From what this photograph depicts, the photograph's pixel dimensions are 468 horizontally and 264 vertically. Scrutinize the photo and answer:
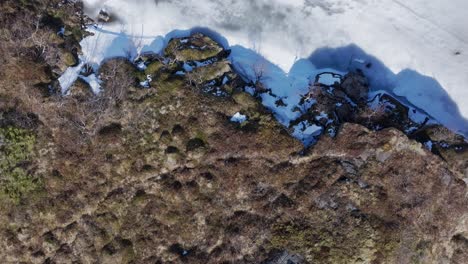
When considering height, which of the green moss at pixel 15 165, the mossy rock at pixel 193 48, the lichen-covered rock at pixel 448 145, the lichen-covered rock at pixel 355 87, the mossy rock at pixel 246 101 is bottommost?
the green moss at pixel 15 165

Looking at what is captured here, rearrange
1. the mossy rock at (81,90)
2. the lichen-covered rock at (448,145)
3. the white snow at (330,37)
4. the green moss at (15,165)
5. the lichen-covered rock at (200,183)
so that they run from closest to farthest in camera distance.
A: the lichen-covered rock at (200,183)
the green moss at (15,165)
the lichen-covered rock at (448,145)
the mossy rock at (81,90)
the white snow at (330,37)

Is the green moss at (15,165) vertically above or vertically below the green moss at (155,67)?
below

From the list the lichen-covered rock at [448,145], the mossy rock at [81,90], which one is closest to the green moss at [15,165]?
the mossy rock at [81,90]

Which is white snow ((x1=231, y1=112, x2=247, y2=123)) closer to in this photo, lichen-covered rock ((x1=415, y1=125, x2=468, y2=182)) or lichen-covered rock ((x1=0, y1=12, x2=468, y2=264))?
lichen-covered rock ((x1=0, y1=12, x2=468, y2=264))

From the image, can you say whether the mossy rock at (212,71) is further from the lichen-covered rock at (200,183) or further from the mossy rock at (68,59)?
the mossy rock at (68,59)

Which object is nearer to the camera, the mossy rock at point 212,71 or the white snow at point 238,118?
the white snow at point 238,118

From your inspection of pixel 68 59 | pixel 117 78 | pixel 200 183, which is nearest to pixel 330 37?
pixel 200 183

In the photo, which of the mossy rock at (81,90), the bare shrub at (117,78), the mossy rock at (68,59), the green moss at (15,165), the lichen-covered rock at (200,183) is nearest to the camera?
the lichen-covered rock at (200,183)
